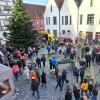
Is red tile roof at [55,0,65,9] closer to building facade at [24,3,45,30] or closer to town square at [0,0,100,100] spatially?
town square at [0,0,100,100]

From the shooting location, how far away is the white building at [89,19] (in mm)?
34338

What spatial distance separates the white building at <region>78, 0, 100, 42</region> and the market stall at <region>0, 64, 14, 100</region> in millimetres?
24421

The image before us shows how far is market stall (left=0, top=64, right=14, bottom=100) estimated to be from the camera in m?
12.5

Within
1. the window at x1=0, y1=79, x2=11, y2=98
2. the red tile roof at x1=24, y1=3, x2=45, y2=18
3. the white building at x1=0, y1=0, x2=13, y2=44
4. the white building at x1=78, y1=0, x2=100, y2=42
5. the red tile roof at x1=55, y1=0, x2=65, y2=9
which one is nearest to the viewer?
the window at x1=0, y1=79, x2=11, y2=98

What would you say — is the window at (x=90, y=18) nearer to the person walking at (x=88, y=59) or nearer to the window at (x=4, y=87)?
the person walking at (x=88, y=59)

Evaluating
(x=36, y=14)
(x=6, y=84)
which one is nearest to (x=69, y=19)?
(x=36, y=14)

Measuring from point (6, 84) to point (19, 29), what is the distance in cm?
1330

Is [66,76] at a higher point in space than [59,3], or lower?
lower

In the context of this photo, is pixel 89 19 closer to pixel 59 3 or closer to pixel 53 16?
pixel 59 3

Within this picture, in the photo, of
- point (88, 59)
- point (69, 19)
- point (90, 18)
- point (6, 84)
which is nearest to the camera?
point (6, 84)

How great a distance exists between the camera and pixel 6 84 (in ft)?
42.9

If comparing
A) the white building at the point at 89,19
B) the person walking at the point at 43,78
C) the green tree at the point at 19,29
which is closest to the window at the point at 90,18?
the white building at the point at 89,19

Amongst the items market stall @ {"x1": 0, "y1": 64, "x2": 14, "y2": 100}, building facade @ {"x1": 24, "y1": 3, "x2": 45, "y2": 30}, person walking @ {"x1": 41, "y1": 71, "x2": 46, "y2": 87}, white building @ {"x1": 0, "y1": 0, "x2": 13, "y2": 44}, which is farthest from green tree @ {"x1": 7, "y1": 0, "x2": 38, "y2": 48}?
building facade @ {"x1": 24, "y1": 3, "x2": 45, "y2": 30}

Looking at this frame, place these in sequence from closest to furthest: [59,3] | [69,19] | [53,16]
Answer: [69,19] < [59,3] < [53,16]
